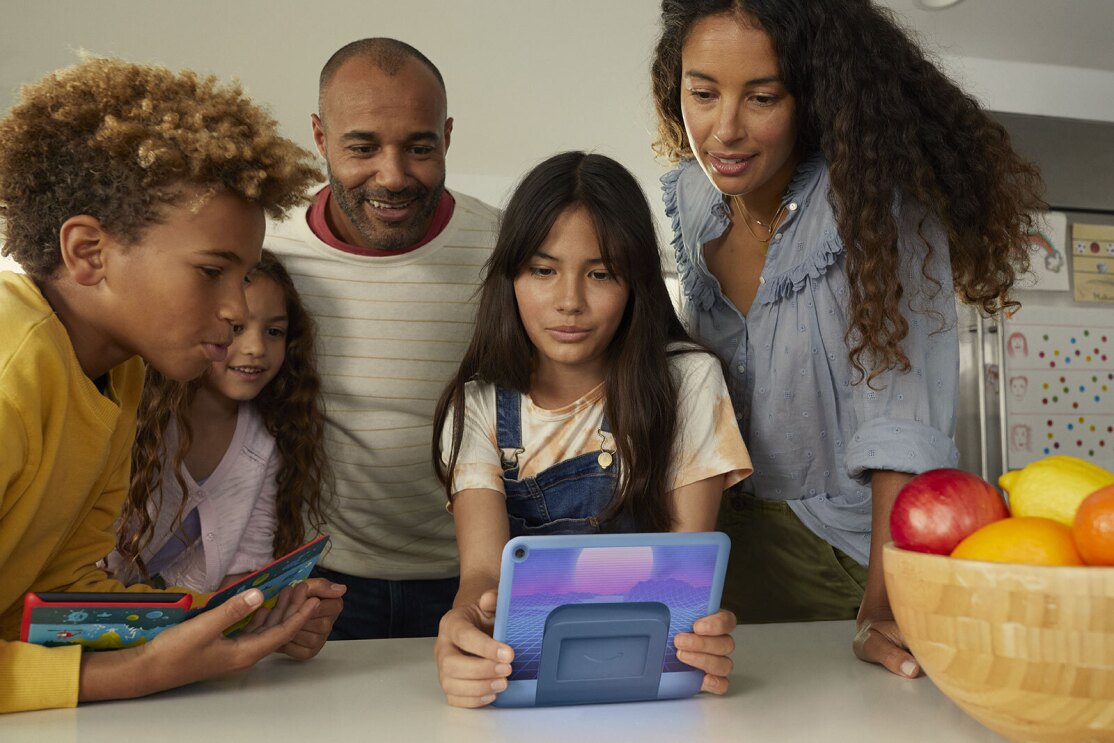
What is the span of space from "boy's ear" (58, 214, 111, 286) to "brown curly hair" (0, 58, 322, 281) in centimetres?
1

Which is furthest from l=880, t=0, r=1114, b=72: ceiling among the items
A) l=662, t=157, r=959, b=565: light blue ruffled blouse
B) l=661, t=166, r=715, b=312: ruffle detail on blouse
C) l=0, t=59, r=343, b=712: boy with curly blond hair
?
l=0, t=59, r=343, b=712: boy with curly blond hair

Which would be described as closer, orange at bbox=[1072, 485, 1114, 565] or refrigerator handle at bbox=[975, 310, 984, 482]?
orange at bbox=[1072, 485, 1114, 565]

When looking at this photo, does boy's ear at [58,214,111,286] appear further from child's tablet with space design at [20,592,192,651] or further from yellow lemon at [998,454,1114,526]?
yellow lemon at [998,454,1114,526]

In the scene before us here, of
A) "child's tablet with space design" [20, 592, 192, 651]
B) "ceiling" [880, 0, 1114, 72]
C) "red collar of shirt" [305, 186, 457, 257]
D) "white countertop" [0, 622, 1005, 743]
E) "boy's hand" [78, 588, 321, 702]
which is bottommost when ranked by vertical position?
"white countertop" [0, 622, 1005, 743]

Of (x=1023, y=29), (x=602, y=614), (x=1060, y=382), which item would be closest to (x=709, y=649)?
(x=602, y=614)

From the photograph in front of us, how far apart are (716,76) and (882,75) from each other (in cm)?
24

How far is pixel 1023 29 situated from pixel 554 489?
379cm

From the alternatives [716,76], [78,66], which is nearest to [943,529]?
[716,76]

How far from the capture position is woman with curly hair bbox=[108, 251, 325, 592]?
5.42 ft

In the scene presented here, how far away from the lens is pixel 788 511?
1.56 meters

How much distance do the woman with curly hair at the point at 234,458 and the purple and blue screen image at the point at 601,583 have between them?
0.93 metres

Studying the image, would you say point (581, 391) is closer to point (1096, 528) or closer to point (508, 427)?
point (508, 427)

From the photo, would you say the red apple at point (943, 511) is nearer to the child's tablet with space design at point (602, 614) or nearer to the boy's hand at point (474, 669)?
the child's tablet with space design at point (602, 614)

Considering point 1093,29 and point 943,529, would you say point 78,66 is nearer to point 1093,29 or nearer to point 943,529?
point 943,529
